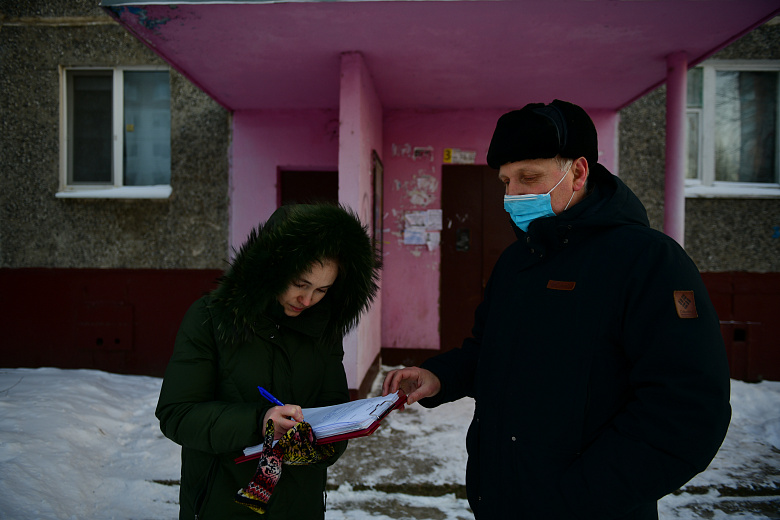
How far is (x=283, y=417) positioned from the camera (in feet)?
4.09

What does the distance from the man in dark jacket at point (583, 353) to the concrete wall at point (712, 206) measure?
475cm

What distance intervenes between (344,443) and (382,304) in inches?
162

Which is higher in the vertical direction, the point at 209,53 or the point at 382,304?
the point at 209,53

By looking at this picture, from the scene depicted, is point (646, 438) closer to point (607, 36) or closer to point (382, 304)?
point (607, 36)

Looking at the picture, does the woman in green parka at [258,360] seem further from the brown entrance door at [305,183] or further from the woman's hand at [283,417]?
the brown entrance door at [305,183]

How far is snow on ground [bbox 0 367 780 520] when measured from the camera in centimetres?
282

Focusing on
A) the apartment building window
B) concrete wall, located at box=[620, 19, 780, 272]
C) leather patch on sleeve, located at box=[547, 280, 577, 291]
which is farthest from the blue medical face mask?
the apartment building window

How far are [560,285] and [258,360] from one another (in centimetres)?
90

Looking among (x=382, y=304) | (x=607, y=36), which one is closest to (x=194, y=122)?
(x=382, y=304)

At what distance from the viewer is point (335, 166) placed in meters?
5.59

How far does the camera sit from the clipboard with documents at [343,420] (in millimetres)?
1229

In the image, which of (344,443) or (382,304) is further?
(382,304)

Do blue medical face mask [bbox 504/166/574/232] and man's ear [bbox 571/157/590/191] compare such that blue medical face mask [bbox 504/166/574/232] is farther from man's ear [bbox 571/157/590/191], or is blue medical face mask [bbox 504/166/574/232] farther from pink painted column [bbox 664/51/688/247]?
pink painted column [bbox 664/51/688/247]

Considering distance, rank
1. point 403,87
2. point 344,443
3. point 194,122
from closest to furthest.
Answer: point 344,443
point 403,87
point 194,122
